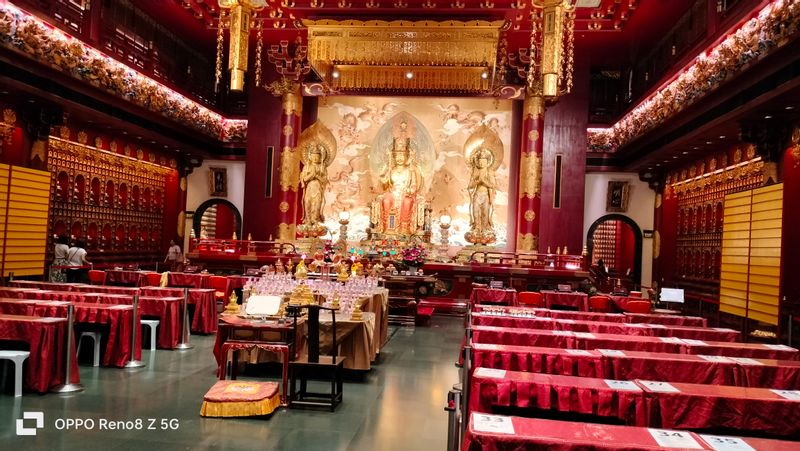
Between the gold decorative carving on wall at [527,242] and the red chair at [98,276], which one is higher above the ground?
the gold decorative carving on wall at [527,242]

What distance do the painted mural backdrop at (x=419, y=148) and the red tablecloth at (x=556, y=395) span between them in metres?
12.4

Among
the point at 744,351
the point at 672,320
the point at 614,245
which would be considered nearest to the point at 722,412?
the point at 744,351

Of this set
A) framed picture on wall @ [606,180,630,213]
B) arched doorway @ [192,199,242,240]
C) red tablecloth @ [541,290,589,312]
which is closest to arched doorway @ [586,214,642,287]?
framed picture on wall @ [606,180,630,213]

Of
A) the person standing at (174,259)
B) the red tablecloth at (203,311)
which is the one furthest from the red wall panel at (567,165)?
the red tablecloth at (203,311)

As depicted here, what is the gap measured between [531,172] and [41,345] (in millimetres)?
11374

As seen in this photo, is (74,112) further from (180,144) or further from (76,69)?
(180,144)

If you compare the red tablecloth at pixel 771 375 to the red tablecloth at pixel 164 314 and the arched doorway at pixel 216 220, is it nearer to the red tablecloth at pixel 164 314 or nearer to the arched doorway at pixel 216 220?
the red tablecloth at pixel 164 314

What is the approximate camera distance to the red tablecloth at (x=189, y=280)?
952 centimetres

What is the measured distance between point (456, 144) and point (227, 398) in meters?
12.0

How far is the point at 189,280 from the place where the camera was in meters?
9.53

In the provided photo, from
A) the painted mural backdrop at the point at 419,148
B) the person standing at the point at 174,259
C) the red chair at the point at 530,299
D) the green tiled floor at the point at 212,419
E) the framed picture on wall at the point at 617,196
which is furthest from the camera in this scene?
the painted mural backdrop at the point at 419,148

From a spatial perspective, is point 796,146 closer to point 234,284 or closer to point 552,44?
point 552,44

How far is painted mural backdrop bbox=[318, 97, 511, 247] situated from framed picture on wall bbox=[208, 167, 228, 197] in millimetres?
2777

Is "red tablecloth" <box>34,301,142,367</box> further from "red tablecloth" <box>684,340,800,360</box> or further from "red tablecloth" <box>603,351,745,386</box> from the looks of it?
"red tablecloth" <box>684,340,800,360</box>
